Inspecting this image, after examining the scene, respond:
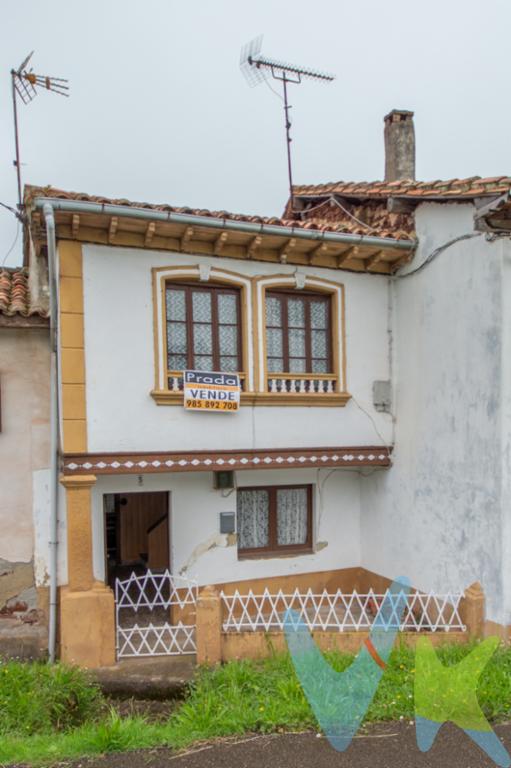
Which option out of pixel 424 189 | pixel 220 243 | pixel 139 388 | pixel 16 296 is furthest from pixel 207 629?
pixel 424 189

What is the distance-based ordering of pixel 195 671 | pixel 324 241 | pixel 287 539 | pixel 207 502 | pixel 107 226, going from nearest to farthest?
pixel 195 671
pixel 107 226
pixel 324 241
pixel 207 502
pixel 287 539

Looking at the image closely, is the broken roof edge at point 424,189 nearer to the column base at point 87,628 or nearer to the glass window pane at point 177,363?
the glass window pane at point 177,363

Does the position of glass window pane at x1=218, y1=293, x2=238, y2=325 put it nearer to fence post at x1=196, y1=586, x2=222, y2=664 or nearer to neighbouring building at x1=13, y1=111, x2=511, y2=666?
neighbouring building at x1=13, y1=111, x2=511, y2=666

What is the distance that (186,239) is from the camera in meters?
7.95

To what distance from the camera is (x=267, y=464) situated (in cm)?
848

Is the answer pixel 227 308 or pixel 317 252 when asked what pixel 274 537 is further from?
pixel 317 252

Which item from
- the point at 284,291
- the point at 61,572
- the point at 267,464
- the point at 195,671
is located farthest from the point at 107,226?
the point at 195,671

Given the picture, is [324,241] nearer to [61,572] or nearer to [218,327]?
[218,327]

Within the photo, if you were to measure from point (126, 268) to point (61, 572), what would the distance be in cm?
427

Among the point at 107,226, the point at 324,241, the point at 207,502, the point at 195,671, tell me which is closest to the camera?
the point at 195,671

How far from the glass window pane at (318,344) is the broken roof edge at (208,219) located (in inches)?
58.6

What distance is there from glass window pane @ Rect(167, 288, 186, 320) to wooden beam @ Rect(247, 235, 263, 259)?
1.12m

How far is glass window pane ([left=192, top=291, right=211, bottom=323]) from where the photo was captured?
8.41 metres

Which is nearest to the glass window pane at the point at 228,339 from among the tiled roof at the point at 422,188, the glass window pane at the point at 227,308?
the glass window pane at the point at 227,308
